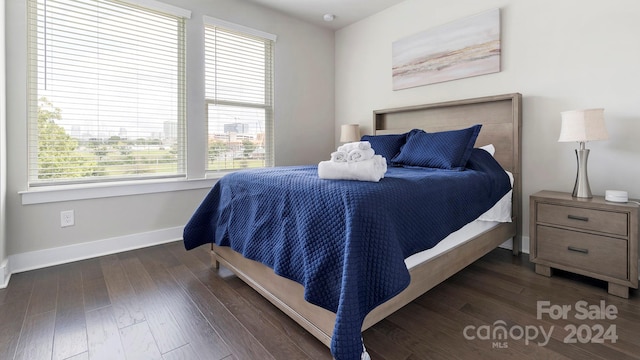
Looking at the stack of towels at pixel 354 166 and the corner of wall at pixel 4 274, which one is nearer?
the stack of towels at pixel 354 166

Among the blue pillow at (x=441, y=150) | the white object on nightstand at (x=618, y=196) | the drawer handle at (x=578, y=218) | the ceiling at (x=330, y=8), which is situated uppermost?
the ceiling at (x=330, y=8)

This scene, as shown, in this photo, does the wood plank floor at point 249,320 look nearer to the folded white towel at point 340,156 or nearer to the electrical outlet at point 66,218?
the electrical outlet at point 66,218

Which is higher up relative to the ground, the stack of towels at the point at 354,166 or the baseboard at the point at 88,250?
the stack of towels at the point at 354,166

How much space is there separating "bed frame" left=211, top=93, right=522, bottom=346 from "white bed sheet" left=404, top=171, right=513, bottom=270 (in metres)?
0.03

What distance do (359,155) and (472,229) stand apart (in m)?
1.08

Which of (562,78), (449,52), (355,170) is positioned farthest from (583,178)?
(355,170)

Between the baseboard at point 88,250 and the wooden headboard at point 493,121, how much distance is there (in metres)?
2.83

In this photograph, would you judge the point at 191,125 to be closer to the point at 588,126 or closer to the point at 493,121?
the point at 493,121

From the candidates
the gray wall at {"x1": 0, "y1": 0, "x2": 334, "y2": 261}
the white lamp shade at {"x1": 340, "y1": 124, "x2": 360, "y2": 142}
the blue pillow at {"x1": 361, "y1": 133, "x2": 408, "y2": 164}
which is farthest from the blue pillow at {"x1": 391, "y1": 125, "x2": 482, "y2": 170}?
the gray wall at {"x1": 0, "y1": 0, "x2": 334, "y2": 261}

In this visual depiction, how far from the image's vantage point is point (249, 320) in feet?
5.21

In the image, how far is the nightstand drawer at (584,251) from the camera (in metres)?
1.84

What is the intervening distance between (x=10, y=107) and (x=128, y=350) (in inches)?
81.5

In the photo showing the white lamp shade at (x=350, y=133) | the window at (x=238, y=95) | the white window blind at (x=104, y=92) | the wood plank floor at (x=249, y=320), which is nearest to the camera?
the wood plank floor at (x=249, y=320)

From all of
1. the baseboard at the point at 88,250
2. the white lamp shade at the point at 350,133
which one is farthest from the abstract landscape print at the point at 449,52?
the baseboard at the point at 88,250
